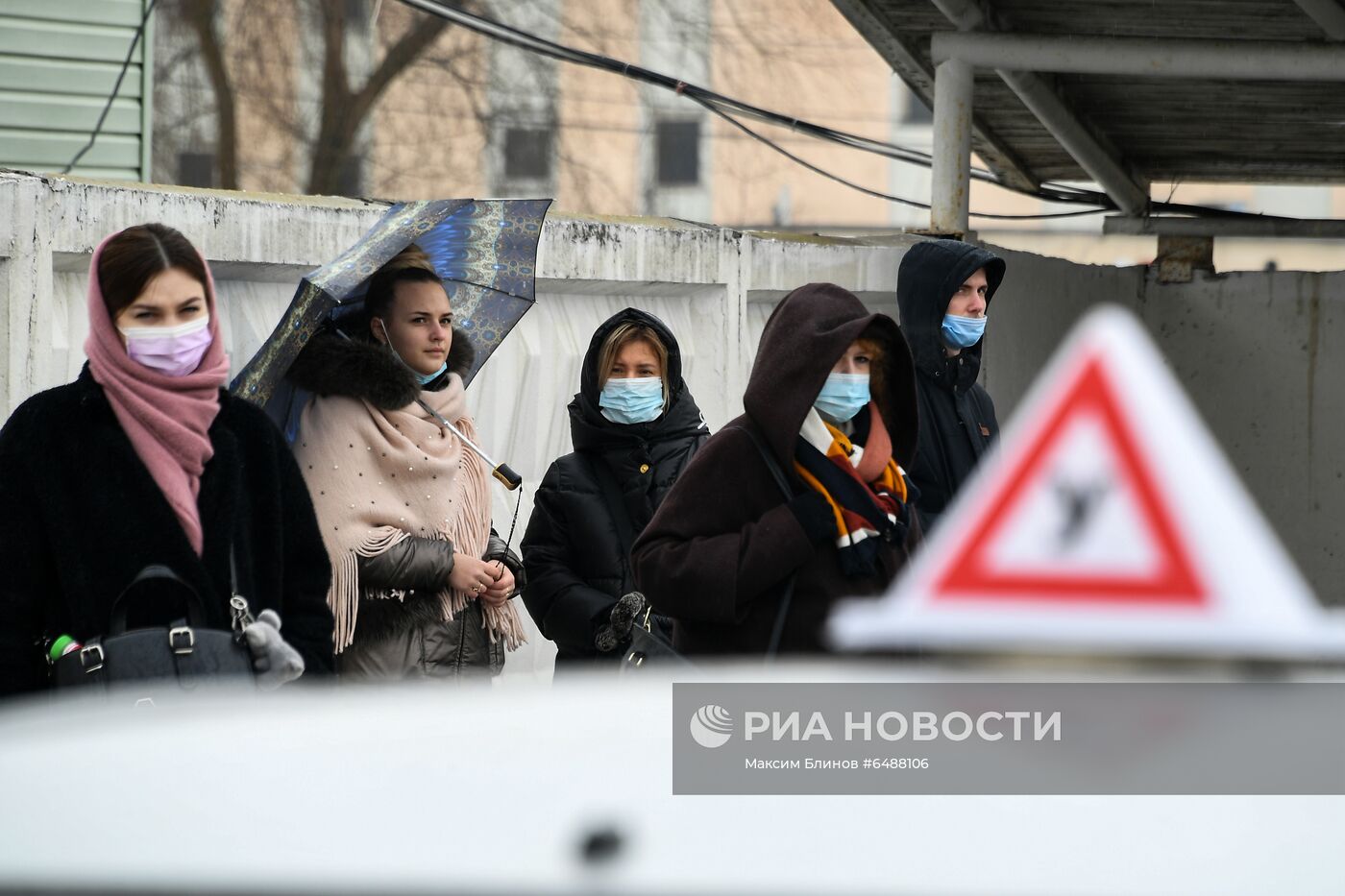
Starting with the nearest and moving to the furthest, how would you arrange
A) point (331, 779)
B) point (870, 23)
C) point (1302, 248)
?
point (331, 779), point (870, 23), point (1302, 248)

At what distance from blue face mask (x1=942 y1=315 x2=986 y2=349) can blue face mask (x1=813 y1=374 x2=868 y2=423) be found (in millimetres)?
1143

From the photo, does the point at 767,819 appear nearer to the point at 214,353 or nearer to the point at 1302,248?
the point at 214,353

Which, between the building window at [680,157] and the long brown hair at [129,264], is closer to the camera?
the long brown hair at [129,264]

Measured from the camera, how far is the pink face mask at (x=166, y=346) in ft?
11.2

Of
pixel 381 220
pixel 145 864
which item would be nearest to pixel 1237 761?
pixel 145 864

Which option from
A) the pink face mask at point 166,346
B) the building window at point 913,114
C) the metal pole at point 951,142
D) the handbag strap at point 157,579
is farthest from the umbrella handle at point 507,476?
the building window at point 913,114

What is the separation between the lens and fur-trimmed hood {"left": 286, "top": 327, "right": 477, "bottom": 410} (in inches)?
172

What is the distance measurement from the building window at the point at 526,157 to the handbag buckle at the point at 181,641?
26.2m

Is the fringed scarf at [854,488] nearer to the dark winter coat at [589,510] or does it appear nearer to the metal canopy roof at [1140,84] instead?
the dark winter coat at [589,510]

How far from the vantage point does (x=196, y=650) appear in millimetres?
3166

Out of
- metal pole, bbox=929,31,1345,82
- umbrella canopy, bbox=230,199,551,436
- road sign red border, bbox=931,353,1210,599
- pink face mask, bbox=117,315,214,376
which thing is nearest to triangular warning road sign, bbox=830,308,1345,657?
road sign red border, bbox=931,353,1210,599

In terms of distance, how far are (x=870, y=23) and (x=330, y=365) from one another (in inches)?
180

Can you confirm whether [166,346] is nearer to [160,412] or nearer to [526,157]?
[160,412]
